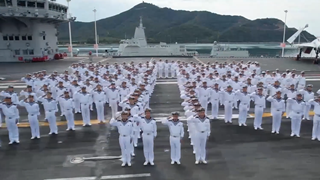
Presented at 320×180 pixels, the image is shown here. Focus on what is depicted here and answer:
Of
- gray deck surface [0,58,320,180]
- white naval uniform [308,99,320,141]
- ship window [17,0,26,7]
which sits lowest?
gray deck surface [0,58,320,180]

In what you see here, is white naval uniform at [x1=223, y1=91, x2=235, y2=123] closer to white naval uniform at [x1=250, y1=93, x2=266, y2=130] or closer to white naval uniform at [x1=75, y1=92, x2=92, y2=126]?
white naval uniform at [x1=250, y1=93, x2=266, y2=130]

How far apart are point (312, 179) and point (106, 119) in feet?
32.5

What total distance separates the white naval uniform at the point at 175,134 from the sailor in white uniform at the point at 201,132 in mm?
543

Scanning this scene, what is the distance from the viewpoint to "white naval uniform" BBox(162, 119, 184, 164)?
8594 mm

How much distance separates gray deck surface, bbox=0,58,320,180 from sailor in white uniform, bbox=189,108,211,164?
13.4 inches

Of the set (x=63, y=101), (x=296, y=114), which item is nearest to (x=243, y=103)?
(x=296, y=114)

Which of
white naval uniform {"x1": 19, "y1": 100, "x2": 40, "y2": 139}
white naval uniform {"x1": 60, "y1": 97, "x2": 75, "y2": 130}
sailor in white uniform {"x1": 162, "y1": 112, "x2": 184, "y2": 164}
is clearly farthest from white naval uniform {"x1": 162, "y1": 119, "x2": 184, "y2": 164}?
white naval uniform {"x1": 19, "y1": 100, "x2": 40, "y2": 139}

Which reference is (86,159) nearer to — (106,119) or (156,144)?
(156,144)

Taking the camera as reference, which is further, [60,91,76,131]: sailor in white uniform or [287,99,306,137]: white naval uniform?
[60,91,76,131]: sailor in white uniform

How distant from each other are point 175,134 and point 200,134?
34.7 inches

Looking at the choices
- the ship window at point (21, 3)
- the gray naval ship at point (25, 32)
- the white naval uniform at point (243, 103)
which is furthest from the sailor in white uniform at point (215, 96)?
the ship window at point (21, 3)

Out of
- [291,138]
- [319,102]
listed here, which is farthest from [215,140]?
[319,102]

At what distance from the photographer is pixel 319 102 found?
10.6 m

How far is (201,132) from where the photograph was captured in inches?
348
